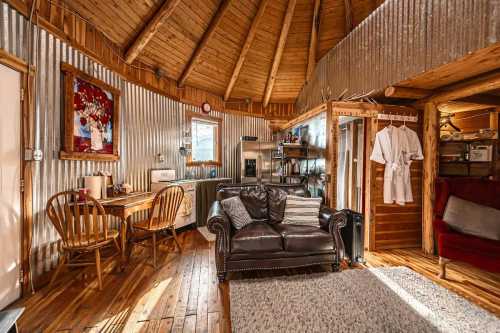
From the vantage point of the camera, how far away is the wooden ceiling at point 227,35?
10.4 feet

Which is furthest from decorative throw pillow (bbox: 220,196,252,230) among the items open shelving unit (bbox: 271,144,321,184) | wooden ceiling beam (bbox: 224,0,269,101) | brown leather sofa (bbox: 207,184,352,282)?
wooden ceiling beam (bbox: 224,0,269,101)

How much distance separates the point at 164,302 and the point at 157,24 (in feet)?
11.9

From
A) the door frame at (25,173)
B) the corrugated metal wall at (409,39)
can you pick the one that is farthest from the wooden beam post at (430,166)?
the door frame at (25,173)

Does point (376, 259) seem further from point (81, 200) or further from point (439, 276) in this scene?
point (81, 200)

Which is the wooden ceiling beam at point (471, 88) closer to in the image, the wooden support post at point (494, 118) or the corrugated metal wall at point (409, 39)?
the corrugated metal wall at point (409, 39)

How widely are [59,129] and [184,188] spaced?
1965mm

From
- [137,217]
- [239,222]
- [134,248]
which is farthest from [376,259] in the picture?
[137,217]

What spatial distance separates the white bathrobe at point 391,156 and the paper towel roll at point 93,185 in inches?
152

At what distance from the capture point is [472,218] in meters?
2.48

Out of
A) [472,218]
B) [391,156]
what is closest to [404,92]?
[391,156]

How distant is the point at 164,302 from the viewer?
6.72ft

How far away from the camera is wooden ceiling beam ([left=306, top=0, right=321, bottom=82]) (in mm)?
4035

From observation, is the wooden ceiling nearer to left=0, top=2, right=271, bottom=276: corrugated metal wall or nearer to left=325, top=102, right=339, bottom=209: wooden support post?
left=0, top=2, right=271, bottom=276: corrugated metal wall

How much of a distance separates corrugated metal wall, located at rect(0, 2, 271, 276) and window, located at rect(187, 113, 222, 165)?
1.15ft
